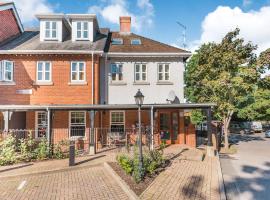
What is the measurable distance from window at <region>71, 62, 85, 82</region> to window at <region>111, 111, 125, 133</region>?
337 cm

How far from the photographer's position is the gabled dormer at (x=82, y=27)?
21.0 metres

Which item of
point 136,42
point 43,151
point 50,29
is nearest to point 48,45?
point 50,29

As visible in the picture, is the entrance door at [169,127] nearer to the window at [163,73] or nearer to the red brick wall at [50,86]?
the window at [163,73]

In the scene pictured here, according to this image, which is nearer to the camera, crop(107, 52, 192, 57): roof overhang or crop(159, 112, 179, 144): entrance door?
crop(107, 52, 192, 57): roof overhang

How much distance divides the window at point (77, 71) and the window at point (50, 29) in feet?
9.95

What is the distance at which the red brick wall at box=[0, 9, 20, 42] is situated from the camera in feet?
69.9

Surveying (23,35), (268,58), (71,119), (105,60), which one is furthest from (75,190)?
(268,58)

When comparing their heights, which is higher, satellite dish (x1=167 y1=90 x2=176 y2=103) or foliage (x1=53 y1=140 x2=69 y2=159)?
satellite dish (x1=167 y1=90 x2=176 y2=103)

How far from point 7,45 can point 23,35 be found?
3.23 metres

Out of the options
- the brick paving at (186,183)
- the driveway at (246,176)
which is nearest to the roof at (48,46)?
the brick paving at (186,183)

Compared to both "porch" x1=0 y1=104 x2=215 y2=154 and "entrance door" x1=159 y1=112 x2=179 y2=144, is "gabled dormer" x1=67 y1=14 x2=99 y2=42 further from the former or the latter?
"entrance door" x1=159 y1=112 x2=179 y2=144

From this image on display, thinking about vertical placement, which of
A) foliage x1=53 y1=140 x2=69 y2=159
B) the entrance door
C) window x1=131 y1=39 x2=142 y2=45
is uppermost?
window x1=131 y1=39 x2=142 y2=45

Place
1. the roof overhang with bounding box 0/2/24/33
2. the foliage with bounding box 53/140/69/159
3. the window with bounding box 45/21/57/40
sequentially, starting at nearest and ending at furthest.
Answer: the foliage with bounding box 53/140/69/159
the window with bounding box 45/21/57/40
the roof overhang with bounding box 0/2/24/33

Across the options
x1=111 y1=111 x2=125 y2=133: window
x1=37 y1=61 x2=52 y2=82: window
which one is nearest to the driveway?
x1=111 y1=111 x2=125 y2=133: window
